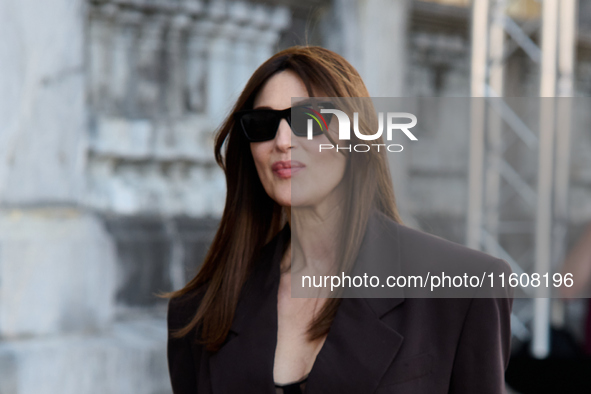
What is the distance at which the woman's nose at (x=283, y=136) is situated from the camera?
1500 mm

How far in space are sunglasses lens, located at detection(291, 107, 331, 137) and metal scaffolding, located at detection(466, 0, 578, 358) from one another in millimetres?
3032

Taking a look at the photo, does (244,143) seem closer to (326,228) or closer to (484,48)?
(326,228)

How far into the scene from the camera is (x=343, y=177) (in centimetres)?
160

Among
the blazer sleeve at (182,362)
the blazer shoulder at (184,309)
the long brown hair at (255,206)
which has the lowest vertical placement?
the blazer sleeve at (182,362)

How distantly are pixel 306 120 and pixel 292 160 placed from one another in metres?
A: 0.10

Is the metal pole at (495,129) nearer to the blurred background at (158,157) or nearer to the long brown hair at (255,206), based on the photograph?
the blurred background at (158,157)

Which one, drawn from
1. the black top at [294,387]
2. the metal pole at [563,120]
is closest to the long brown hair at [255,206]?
the black top at [294,387]

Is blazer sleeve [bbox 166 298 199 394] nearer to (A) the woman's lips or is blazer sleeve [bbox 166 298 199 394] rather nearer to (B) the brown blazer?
(B) the brown blazer

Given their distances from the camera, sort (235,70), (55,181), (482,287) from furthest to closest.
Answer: (235,70) → (55,181) → (482,287)

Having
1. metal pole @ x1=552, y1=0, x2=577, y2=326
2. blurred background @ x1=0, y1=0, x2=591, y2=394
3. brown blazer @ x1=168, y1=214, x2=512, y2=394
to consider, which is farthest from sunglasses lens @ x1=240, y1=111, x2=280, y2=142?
metal pole @ x1=552, y1=0, x2=577, y2=326

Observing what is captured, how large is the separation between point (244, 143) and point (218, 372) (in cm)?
61

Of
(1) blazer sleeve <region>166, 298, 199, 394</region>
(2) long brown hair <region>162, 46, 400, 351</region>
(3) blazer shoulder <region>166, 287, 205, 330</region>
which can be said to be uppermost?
(2) long brown hair <region>162, 46, 400, 351</region>

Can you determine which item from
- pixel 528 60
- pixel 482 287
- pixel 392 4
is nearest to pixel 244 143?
pixel 482 287

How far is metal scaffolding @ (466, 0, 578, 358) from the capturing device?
409cm
